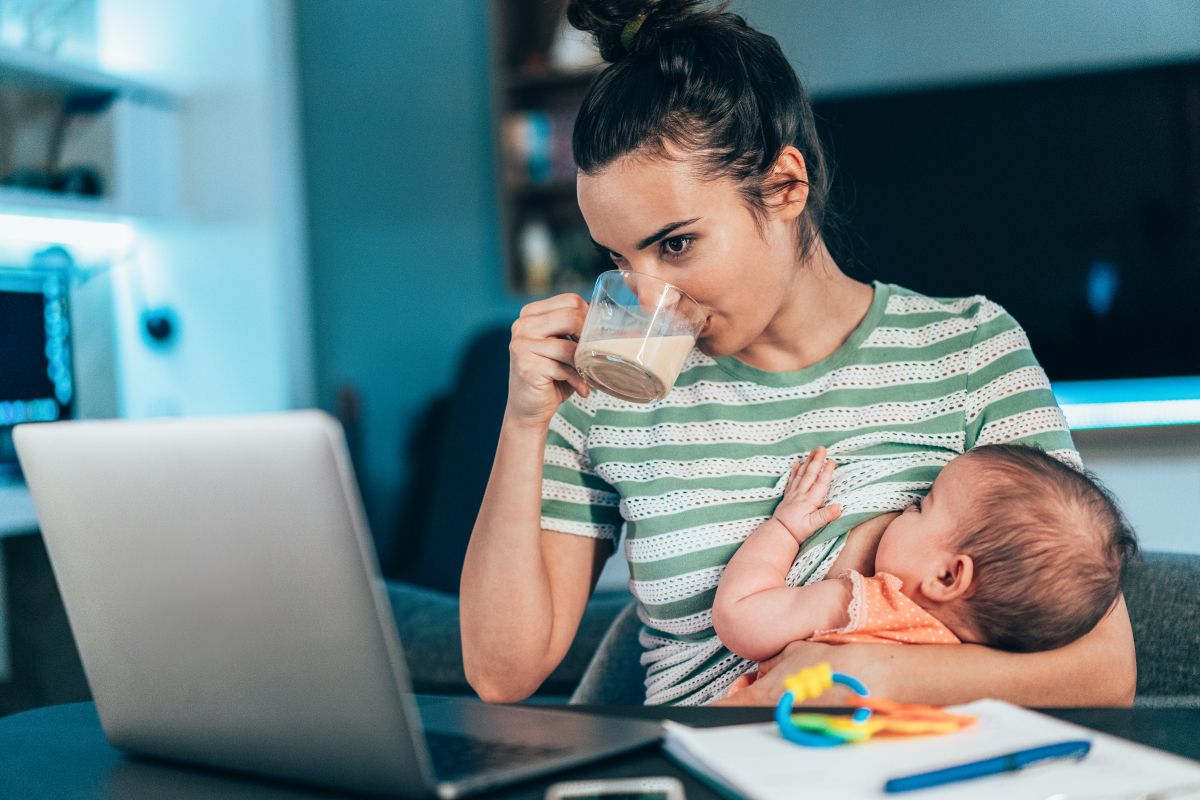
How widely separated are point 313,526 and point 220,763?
234 millimetres

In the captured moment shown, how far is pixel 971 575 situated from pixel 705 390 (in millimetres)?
383

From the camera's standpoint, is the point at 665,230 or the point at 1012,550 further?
the point at 665,230

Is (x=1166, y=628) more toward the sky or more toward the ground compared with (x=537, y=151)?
more toward the ground

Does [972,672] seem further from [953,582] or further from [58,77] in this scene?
[58,77]

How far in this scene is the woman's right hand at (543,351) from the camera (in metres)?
0.92

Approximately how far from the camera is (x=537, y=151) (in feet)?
9.87

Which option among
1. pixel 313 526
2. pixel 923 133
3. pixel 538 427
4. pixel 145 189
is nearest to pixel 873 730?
pixel 313 526

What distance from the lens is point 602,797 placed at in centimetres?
49

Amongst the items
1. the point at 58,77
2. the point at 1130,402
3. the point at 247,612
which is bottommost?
the point at 1130,402

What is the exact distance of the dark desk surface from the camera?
0.55 m

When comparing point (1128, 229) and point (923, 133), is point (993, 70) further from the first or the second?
point (1128, 229)

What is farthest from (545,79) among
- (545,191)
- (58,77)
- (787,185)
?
(787,185)

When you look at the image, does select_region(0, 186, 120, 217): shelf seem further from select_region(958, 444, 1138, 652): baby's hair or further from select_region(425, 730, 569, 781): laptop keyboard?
select_region(958, 444, 1138, 652): baby's hair

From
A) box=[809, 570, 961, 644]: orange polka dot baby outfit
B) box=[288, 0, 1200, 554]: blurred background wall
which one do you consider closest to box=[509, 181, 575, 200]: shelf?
box=[288, 0, 1200, 554]: blurred background wall
